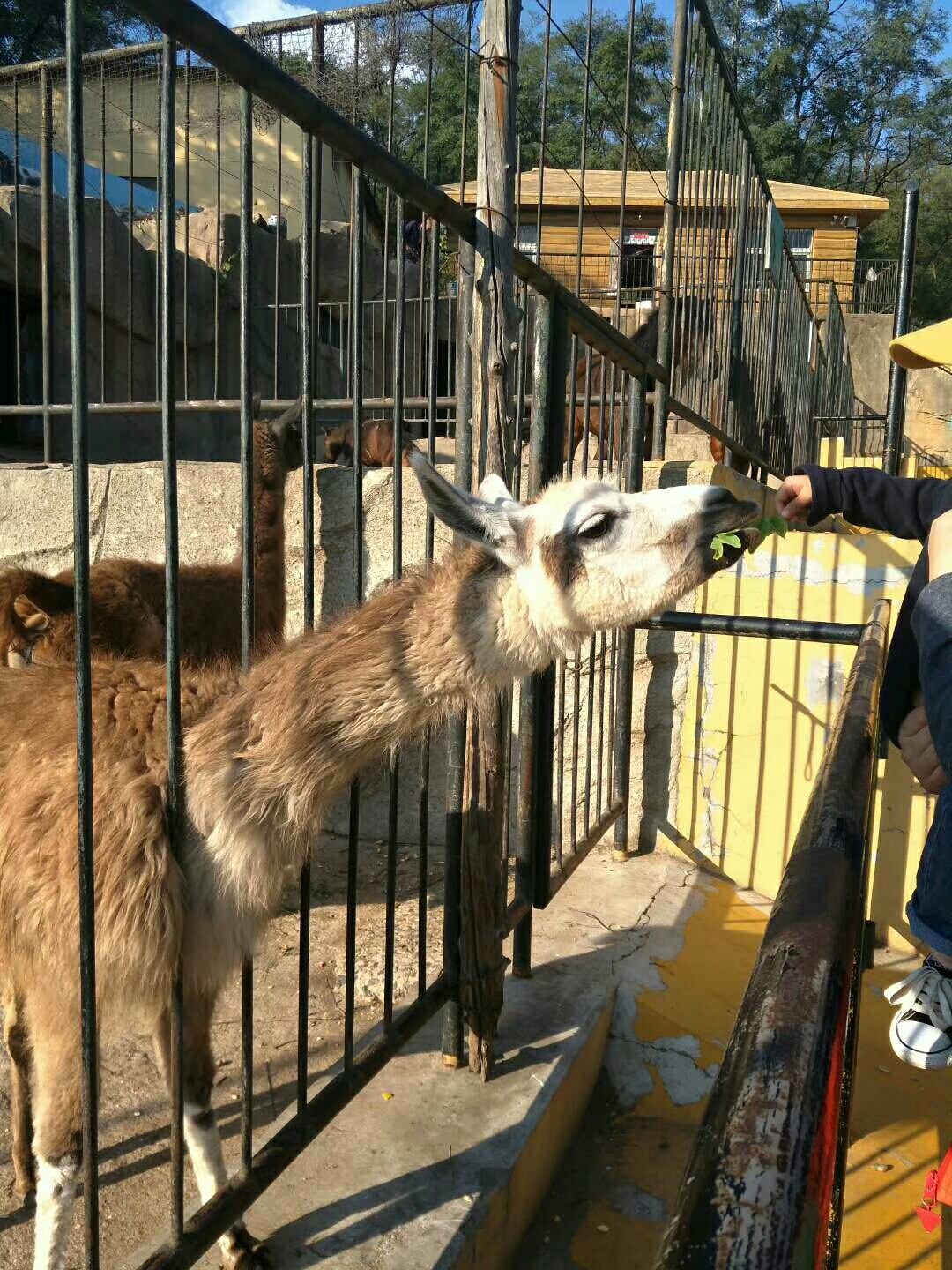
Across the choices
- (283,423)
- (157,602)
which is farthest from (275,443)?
(157,602)

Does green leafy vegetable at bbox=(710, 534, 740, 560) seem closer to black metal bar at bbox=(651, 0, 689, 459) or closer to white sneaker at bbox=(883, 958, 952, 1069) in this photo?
white sneaker at bbox=(883, 958, 952, 1069)

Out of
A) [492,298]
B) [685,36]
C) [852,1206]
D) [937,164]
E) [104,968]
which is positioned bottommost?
[852,1206]

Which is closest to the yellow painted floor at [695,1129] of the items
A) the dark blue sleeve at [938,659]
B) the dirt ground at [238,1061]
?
the dirt ground at [238,1061]

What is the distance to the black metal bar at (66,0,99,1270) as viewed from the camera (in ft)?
4.25

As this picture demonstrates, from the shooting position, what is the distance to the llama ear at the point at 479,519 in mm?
2098

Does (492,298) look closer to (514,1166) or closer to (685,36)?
(514,1166)

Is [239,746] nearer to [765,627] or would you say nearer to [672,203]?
[765,627]

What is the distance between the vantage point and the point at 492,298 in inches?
99.7

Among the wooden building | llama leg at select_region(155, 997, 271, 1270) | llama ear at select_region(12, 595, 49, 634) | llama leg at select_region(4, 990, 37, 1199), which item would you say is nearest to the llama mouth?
llama leg at select_region(155, 997, 271, 1270)

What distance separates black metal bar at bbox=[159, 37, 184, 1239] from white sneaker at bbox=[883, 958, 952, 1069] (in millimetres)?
1445

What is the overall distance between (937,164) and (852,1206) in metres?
46.1

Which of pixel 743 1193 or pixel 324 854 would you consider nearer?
pixel 743 1193

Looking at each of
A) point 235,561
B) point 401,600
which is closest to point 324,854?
point 235,561

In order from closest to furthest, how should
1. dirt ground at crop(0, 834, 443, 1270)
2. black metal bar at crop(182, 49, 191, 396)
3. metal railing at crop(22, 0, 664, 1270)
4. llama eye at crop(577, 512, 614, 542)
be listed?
metal railing at crop(22, 0, 664, 1270)
llama eye at crop(577, 512, 614, 542)
dirt ground at crop(0, 834, 443, 1270)
black metal bar at crop(182, 49, 191, 396)
